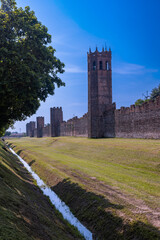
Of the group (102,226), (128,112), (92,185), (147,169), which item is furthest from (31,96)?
(128,112)

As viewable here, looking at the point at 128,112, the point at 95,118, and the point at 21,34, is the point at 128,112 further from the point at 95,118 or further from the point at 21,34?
the point at 21,34

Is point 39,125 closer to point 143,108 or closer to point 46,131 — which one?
point 46,131

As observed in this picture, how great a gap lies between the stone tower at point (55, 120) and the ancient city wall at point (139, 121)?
2109 inches

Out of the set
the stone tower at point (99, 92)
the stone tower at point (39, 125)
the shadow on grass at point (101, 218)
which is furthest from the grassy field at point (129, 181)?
the stone tower at point (39, 125)

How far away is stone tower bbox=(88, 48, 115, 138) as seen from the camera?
49.7 metres

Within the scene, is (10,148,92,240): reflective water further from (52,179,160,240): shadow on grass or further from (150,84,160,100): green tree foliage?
(150,84,160,100): green tree foliage

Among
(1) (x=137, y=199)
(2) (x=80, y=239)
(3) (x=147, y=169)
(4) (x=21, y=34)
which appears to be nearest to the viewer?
(2) (x=80, y=239)

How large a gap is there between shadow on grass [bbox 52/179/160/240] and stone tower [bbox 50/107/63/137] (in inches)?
3103

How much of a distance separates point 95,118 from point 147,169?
32555 mm

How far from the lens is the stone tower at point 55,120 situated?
93.7 meters

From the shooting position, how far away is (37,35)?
14352mm

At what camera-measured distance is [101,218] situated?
Answer: 978cm

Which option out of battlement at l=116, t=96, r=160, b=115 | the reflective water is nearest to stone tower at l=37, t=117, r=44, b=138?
battlement at l=116, t=96, r=160, b=115

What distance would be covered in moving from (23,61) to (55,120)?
82.9 meters
